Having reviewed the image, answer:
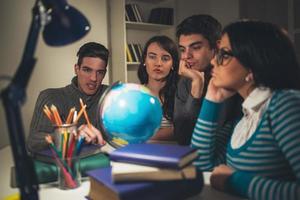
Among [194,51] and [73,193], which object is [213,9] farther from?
[73,193]

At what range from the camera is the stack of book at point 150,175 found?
67cm

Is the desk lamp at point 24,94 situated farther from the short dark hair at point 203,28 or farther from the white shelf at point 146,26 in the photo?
the white shelf at point 146,26

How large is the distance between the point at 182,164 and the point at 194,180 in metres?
0.09

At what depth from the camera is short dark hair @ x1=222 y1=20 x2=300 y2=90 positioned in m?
0.85

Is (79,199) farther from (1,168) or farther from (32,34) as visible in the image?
(1,168)

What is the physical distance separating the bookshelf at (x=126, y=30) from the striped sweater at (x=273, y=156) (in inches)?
94.8

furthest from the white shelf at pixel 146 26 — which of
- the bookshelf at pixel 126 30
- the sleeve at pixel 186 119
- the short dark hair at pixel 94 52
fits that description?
the sleeve at pixel 186 119

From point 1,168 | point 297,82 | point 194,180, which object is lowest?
point 1,168

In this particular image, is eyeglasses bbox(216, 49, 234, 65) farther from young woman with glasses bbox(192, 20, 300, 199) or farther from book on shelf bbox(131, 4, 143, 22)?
book on shelf bbox(131, 4, 143, 22)

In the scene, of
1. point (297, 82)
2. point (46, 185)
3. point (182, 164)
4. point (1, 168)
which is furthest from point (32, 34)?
point (1, 168)

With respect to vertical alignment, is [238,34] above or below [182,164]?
above

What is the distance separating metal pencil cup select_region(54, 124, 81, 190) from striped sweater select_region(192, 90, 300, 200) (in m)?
0.47

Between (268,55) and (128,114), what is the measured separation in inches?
17.7

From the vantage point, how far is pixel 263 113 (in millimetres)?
834
